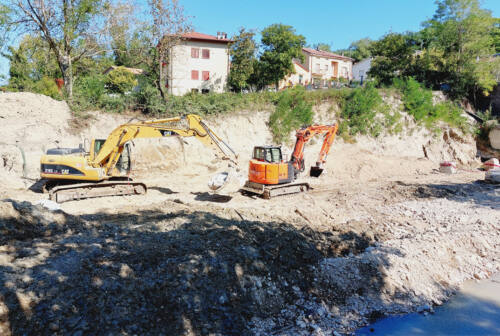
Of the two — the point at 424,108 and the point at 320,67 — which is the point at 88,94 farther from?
the point at 320,67

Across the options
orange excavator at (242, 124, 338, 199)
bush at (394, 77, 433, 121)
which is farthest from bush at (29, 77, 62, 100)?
bush at (394, 77, 433, 121)

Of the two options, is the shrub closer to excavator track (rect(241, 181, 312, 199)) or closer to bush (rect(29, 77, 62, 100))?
bush (rect(29, 77, 62, 100))

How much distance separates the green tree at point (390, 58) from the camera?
27688 millimetres

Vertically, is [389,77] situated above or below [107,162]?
above

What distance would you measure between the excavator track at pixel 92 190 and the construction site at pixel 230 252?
3.5 inches

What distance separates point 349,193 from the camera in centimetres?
1280

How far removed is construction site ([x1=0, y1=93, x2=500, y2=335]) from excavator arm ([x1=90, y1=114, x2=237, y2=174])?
0.51 ft

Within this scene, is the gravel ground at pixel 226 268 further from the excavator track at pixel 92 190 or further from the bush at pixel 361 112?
the bush at pixel 361 112

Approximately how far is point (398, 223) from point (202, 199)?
21.7ft

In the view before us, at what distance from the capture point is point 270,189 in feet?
40.6

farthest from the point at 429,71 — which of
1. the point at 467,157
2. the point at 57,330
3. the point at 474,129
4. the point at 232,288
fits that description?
the point at 57,330

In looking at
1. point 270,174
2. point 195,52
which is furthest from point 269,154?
point 195,52

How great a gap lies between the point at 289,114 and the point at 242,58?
29.6 feet

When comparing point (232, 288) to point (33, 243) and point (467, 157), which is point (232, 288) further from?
point (467, 157)
